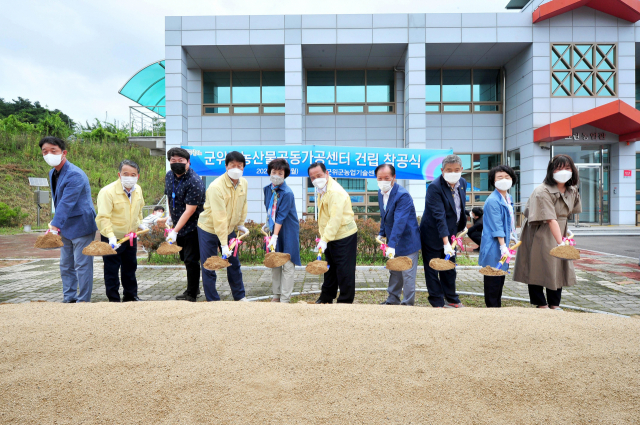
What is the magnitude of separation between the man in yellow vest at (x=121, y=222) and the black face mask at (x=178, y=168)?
1.19ft

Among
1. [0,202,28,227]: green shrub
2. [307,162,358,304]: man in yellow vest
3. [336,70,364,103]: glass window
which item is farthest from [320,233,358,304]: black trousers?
[0,202,28,227]: green shrub

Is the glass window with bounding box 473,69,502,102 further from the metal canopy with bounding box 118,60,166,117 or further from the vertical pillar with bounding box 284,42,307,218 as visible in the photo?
the metal canopy with bounding box 118,60,166,117

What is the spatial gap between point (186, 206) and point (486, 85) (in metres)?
12.9

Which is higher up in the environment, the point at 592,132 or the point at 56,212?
the point at 592,132

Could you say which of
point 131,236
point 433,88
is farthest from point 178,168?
point 433,88

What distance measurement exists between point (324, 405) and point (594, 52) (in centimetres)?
1455

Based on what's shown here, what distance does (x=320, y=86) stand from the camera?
1310 cm

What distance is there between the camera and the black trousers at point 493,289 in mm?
3516

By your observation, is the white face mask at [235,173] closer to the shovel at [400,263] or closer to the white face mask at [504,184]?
the shovel at [400,263]

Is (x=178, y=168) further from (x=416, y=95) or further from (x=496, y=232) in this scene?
(x=416, y=95)

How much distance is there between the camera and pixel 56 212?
3.62 metres

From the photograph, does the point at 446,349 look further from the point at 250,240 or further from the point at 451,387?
the point at 250,240

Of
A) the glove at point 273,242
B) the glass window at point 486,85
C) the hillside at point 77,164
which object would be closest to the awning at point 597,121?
the glass window at point 486,85

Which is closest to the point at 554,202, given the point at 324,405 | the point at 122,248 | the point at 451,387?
the point at 451,387
